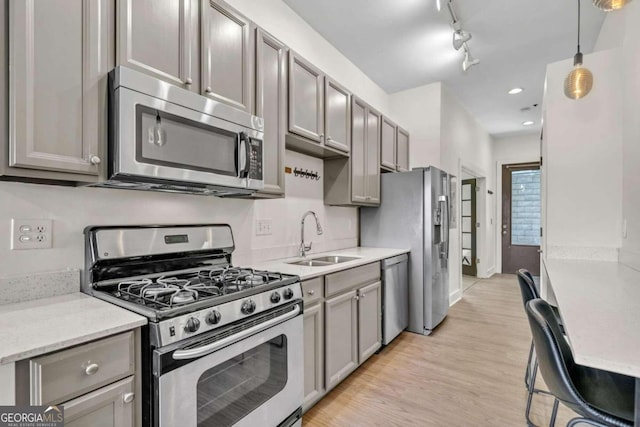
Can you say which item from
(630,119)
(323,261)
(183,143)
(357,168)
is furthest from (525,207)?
(183,143)

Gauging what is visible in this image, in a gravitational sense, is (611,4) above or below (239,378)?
above

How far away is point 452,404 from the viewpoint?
2051mm

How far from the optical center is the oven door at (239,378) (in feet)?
3.73

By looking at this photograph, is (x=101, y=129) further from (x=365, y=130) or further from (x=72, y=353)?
(x=365, y=130)

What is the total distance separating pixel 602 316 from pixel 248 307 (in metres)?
1.33

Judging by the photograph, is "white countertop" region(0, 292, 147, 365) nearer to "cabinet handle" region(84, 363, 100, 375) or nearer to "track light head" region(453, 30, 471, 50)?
"cabinet handle" region(84, 363, 100, 375)

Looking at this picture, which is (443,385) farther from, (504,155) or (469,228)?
(504,155)

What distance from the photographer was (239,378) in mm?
1413

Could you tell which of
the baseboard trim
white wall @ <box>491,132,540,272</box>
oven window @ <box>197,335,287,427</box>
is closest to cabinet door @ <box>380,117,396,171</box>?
the baseboard trim

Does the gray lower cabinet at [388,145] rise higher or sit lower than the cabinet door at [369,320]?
higher

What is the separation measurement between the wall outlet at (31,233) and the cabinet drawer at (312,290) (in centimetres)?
121

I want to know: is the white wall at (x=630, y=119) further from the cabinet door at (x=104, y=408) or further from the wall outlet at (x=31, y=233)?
the wall outlet at (x=31, y=233)

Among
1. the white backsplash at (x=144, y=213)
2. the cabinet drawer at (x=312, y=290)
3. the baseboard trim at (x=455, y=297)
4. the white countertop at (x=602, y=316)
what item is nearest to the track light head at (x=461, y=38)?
the white backsplash at (x=144, y=213)

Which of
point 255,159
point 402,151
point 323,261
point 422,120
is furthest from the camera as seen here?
point 422,120
